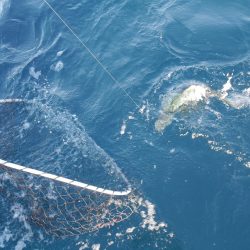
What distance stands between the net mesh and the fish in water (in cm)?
202

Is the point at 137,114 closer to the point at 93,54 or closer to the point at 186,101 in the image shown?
the point at 186,101

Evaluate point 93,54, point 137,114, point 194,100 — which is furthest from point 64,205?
point 93,54

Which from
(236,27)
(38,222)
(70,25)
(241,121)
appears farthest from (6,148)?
(236,27)

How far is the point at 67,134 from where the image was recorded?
9289 mm

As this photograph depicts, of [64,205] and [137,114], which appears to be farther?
[137,114]

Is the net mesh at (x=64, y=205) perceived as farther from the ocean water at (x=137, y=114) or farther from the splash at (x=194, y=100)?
the splash at (x=194, y=100)

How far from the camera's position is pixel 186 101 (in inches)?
358

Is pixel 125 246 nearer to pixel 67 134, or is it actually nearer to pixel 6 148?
pixel 67 134

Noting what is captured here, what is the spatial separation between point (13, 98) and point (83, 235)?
4.60 m

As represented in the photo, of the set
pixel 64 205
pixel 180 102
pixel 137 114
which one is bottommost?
pixel 64 205

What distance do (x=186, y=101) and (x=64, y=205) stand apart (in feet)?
12.4

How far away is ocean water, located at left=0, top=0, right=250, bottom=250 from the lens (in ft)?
25.0

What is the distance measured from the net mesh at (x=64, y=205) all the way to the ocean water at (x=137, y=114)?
0.57 ft

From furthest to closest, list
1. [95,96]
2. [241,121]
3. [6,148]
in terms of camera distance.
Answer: [95,96]
[6,148]
[241,121]
